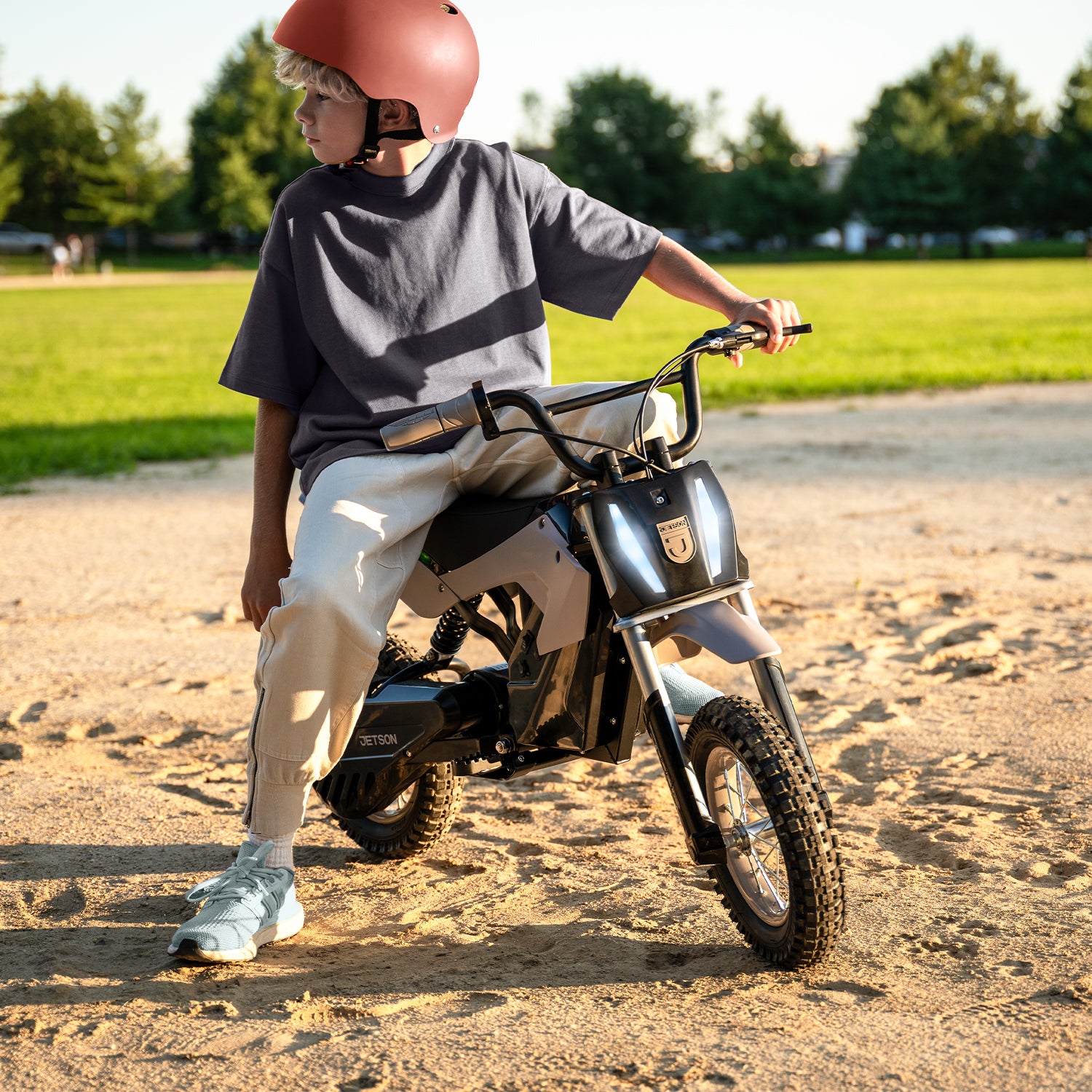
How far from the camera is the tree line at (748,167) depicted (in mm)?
67188

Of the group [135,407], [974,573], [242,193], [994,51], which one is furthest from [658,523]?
[994,51]

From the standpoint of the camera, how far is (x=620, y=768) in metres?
3.87

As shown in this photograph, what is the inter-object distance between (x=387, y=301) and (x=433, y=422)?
1.87 ft

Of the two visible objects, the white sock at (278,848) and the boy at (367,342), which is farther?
the white sock at (278,848)

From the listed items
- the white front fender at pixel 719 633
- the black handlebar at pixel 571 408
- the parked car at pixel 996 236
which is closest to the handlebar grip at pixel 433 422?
the black handlebar at pixel 571 408

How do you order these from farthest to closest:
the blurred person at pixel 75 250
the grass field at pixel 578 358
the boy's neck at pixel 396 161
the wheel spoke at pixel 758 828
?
the blurred person at pixel 75 250
the grass field at pixel 578 358
the boy's neck at pixel 396 161
the wheel spoke at pixel 758 828

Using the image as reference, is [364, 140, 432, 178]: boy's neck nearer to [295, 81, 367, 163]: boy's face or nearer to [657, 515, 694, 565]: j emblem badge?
[295, 81, 367, 163]: boy's face

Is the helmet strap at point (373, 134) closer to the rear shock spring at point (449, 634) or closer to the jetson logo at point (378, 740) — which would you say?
the rear shock spring at point (449, 634)

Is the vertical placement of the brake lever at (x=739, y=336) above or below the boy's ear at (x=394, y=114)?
below

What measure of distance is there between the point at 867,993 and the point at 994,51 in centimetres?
8669

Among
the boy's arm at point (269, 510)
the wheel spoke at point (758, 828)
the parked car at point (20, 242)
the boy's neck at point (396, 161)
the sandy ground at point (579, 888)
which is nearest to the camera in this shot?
the sandy ground at point (579, 888)

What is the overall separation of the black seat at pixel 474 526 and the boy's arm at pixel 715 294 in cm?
57

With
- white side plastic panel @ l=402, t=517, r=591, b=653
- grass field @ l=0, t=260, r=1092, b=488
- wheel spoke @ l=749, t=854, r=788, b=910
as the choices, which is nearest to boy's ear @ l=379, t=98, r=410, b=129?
white side plastic panel @ l=402, t=517, r=591, b=653

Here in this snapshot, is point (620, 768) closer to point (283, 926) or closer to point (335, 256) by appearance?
point (283, 926)
